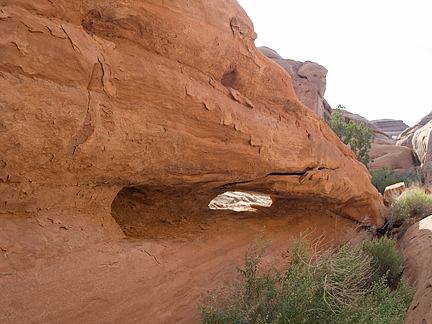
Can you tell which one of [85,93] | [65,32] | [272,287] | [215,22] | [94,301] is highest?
[215,22]

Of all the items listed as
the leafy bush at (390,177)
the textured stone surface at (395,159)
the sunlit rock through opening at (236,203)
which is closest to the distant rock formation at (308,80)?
the textured stone surface at (395,159)

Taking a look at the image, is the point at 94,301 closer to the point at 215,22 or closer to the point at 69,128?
the point at 69,128

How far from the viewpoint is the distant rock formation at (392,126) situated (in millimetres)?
33603

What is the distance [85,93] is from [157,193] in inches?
91.8

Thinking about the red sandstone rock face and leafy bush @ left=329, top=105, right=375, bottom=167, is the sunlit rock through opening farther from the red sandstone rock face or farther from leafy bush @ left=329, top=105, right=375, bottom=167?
leafy bush @ left=329, top=105, right=375, bottom=167

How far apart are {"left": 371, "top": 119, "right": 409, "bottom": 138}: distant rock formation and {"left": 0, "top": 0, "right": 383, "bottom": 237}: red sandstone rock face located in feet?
120

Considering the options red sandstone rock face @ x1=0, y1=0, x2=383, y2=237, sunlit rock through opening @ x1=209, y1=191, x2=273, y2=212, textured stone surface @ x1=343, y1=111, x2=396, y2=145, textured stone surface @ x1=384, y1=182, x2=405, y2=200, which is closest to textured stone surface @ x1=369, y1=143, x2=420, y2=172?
textured stone surface @ x1=343, y1=111, x2=396, y2=145

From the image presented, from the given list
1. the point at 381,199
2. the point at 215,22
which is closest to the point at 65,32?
the point at 215,22

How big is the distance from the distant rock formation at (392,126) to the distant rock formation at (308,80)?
1729 centimetres

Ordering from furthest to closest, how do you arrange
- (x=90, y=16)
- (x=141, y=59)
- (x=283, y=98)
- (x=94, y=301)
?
1. (x=283, y=98)
2. (x=141, y=59)
3. (x=90, y=16)
4. (x=94, y=301)

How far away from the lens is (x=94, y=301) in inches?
84.0

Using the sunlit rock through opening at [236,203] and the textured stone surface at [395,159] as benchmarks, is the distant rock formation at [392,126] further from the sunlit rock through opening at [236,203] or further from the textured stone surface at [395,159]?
the sunlit rock through opening at [236,203]

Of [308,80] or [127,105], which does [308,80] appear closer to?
[308,80]

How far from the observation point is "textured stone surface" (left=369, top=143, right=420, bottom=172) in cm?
1814
